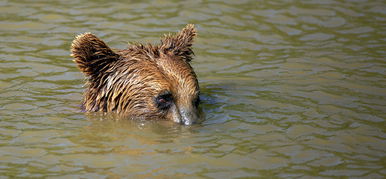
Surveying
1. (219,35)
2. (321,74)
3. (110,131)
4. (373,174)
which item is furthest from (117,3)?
(373,174)

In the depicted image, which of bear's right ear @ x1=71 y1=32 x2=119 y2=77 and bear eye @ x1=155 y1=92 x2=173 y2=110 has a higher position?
bear's right ear @ x1=71 y1=32 x2=119 y2=77

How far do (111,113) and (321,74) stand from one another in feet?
13.4

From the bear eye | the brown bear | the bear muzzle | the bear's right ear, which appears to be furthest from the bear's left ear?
the bear muzzle

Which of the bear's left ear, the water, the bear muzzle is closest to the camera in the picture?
the water

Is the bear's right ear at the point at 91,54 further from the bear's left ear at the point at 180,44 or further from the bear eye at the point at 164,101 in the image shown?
the bear eye at the point at 164,101

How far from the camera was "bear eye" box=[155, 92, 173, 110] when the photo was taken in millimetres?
9844

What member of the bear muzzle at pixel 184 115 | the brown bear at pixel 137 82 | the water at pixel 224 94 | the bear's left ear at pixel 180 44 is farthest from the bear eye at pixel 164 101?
the bear's left ear at pixel 180 44

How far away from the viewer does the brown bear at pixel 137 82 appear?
9.84 metres

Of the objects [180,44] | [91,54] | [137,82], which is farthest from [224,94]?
[91,54]

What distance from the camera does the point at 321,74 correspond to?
1229 centimetres

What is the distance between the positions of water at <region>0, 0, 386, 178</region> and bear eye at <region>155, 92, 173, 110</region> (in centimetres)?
25

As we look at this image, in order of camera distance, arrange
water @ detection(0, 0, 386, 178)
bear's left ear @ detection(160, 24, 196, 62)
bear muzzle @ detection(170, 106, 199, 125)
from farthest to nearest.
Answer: bear's left ear @ detection(160, 24, 196, 62), bear muzzle @ detection(170, 106, 199, 125), water @ detection(0, 0, 386, 178)

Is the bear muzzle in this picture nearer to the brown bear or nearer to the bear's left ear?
the brown bear

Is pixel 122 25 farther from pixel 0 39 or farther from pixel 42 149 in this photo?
pixel 42 149
